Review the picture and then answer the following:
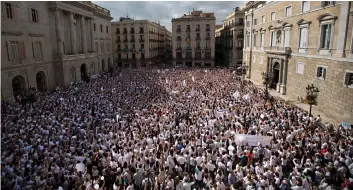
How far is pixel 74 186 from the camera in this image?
9.74 meters

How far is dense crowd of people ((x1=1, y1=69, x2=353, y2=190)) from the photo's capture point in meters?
9.91

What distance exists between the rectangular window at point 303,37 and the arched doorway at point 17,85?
29.5 meters

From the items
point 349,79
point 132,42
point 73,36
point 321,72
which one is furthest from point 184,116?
point 132,42

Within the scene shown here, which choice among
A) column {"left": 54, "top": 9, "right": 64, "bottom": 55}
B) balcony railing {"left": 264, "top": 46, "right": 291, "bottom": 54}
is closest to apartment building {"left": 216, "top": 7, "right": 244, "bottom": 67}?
balcony railing {"left": 264, "top": 46, "right": 291, "bottom": 54}

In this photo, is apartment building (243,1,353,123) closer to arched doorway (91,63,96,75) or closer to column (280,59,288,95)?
column (280,59,288,95)

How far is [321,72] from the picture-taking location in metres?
21.9

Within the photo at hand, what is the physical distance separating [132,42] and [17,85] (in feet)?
137

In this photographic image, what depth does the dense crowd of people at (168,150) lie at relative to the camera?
9906mm

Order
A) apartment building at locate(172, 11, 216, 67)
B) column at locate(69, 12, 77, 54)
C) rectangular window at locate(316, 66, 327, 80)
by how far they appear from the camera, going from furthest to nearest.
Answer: apartment building at locate(172, 11, 216, 67) < column at locate(69, 12, 77, 54) < rectangular window at locate(316, 66, 327, 80)

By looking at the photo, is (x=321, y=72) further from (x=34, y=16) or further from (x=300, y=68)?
(x=34, y=16)

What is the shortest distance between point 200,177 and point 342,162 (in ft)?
20.1

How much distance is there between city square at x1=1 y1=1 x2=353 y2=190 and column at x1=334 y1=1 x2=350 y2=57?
8 cm

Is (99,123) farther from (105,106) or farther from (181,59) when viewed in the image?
(181,59)

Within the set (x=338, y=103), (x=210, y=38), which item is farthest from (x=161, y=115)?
(x=210, y=38)
